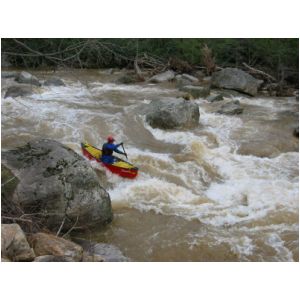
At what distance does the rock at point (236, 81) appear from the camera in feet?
46.3

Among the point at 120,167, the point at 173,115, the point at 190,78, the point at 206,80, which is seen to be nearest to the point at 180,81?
the point at 190,78

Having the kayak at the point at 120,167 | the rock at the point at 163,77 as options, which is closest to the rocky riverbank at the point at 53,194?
the kayak at the point at 120,167

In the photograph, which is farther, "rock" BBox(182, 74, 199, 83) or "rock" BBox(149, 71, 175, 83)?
"rock" BBox(182, 74, 199, 83)

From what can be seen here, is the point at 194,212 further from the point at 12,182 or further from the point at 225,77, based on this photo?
the point at 225,77

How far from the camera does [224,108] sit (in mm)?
11555

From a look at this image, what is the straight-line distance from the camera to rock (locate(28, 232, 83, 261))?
401cm

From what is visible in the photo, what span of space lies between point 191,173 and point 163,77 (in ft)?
29.8

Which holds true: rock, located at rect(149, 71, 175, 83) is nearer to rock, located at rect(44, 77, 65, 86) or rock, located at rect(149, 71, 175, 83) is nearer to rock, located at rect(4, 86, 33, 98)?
rock, located at rect(44, 77, 65, 86)

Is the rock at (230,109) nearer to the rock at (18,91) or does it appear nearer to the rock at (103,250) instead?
the rock at (18,91)

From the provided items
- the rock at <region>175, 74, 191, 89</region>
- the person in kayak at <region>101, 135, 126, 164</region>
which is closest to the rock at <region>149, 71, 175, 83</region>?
the rock at <region>175, 74, 191, 89</region>

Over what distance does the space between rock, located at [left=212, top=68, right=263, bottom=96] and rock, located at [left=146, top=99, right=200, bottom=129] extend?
4.31m

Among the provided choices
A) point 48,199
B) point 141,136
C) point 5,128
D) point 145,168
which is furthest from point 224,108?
point 48,199

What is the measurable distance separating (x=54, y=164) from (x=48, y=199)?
50cm

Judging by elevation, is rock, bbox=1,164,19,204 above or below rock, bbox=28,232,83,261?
above
